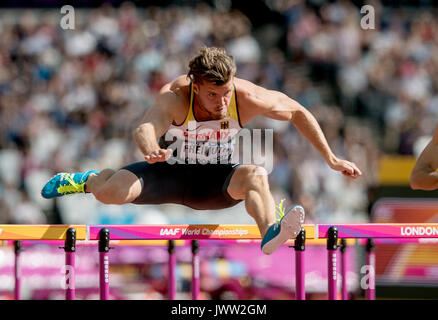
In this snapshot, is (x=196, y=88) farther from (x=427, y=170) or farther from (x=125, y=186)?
(x=427, y=170)

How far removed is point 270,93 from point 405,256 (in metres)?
4.97

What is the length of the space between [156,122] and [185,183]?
71cm

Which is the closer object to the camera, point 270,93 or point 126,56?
point 270,93

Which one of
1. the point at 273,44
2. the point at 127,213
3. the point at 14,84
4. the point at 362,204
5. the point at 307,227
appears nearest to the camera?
the point at 307,227

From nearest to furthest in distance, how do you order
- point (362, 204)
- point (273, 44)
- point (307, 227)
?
point (307, 227) < point (362, 204) < point (273, 44)

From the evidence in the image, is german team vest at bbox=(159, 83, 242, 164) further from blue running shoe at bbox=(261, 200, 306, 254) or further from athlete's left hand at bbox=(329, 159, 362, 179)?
blue running shoe at bbox=(261, 200, 306, 254)

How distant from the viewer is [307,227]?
23.5ft

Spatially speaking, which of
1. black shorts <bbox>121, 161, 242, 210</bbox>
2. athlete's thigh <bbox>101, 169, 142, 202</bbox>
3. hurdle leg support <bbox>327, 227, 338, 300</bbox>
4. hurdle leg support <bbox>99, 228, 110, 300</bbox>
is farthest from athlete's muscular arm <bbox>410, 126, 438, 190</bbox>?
hurdle leg support <bbox>99, 228, 110, 300</bbox>

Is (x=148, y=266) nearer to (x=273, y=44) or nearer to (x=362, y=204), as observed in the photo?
(x=362, y=204)

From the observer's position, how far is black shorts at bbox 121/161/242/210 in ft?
23.4

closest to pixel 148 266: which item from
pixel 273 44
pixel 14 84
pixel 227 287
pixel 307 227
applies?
pixel 227 287

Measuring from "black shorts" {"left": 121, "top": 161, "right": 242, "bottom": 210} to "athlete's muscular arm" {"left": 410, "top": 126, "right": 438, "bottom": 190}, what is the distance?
1.50 meters

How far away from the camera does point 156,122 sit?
267 inches

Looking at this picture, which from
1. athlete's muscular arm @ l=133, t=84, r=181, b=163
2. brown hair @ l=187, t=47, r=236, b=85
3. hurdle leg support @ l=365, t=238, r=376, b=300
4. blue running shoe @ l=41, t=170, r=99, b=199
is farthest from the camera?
hurdle leg support @ l=365, t=238, r=376, b=300
